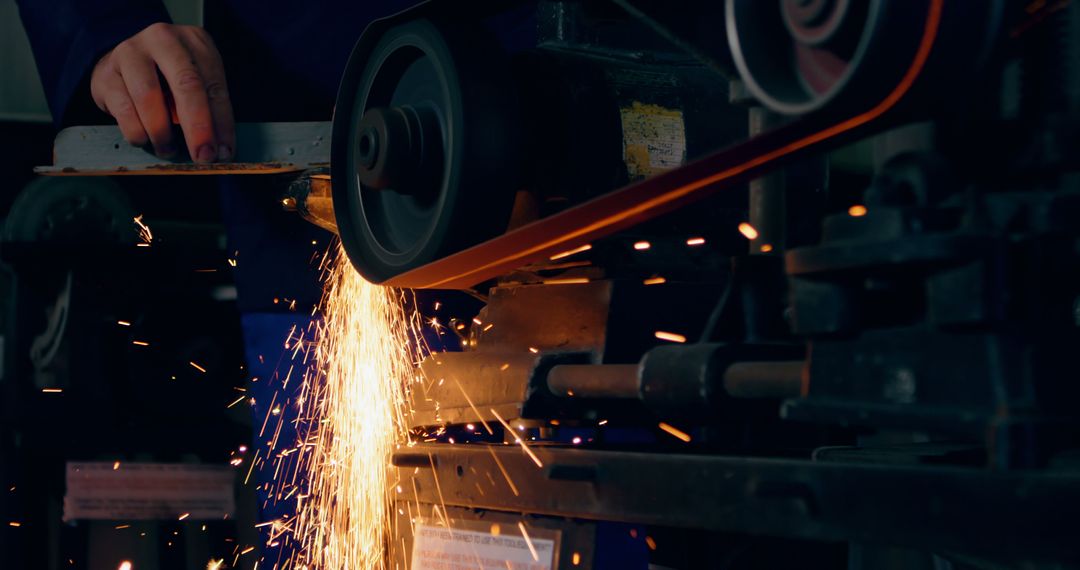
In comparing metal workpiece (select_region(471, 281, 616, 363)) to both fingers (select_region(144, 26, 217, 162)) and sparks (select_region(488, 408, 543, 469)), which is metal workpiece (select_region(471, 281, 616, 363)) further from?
fingers (select_region(144, 26, 217, 162))

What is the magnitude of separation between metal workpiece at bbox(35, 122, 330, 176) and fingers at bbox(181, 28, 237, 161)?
24mm

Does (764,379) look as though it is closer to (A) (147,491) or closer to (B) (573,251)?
(B) (573,251)

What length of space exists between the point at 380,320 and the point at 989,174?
1.31 m

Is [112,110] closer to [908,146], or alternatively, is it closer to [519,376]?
[519,376]

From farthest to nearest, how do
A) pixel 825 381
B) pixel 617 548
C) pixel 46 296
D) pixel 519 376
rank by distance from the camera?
1. pixel 46 296
2. pixel 617 548
3. pixel 519 376
4. pixel 825 381

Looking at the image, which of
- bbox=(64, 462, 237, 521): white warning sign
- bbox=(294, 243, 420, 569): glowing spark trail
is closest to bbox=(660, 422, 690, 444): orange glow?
bbox=(294, 243, 420, 569): glowing spark trail

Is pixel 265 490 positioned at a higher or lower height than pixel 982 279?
lower

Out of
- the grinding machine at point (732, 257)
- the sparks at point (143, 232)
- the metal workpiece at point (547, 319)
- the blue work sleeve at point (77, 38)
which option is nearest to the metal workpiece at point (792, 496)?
the grinding machine at point (732, 257)

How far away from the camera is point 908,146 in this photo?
3.13 ft

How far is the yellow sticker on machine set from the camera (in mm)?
1336

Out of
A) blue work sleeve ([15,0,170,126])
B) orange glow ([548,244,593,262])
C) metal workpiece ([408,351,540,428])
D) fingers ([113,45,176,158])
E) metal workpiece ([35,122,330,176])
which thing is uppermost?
blue work sleeve ([15,0,170,126])

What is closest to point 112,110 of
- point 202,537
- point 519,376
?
point 519,376

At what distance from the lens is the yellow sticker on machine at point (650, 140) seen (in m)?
1.34

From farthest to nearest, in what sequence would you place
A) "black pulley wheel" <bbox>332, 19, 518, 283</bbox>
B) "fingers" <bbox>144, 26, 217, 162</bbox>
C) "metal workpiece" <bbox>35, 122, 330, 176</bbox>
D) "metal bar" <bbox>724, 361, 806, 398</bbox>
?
1. "fingers" <bbox>144, 26, 217, 162</bbox>
2. "metal workpiece" <bbox>35, 122, 330, 176</bbox>
3. "black pulley wheel" <bbox>332, 19, 518, 283</bbox>
4. "metal bar" <bbox>724, 361, 806, 398</bbox>
